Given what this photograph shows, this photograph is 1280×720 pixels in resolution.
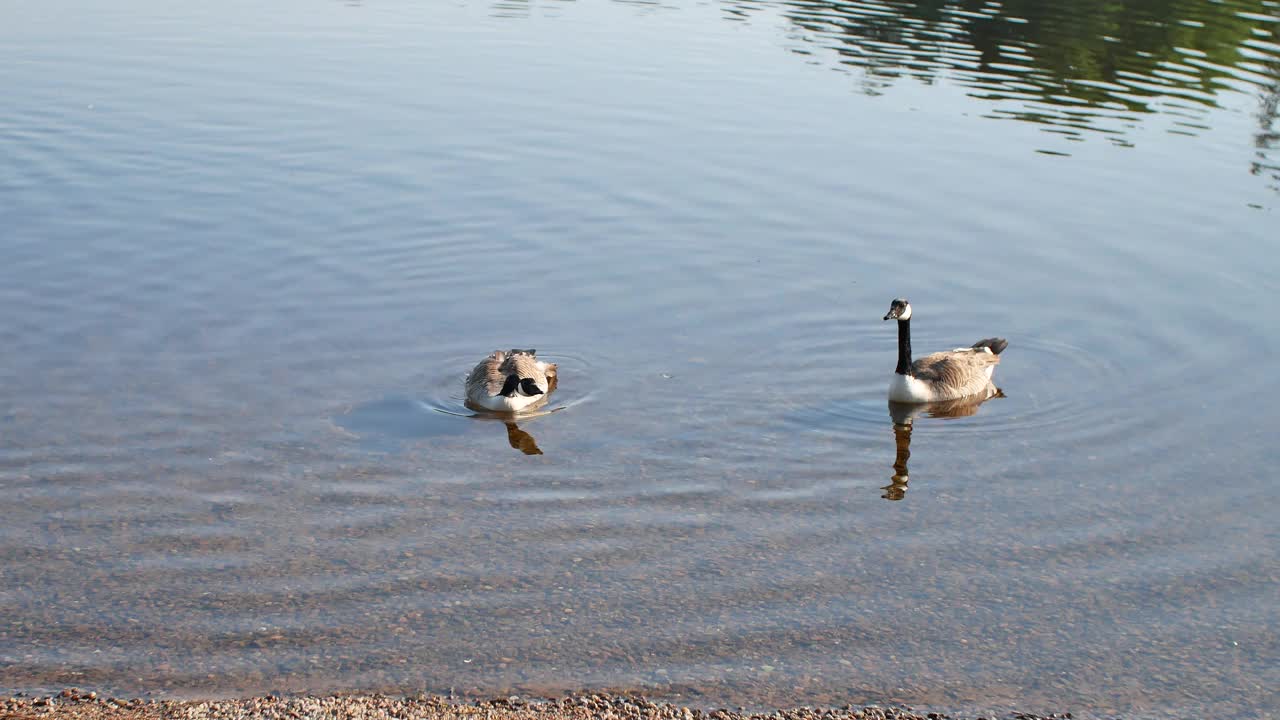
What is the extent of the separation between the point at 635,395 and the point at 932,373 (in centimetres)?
332

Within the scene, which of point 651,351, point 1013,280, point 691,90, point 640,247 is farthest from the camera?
point 691,90

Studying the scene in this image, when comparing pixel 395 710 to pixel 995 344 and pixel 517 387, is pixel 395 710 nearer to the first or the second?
pixel 517 387

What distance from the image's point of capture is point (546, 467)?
483 inches

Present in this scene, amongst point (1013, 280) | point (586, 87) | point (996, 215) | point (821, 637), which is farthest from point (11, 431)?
point (586, 87)

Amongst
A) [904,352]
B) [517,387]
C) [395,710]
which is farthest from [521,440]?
[395,710]

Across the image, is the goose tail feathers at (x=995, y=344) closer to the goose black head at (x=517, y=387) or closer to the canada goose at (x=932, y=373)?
the canada goose at (x=932, y=373)

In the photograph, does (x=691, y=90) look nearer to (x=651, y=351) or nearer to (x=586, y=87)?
(x=586, y=87)

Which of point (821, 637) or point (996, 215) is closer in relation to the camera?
point (821, 637)

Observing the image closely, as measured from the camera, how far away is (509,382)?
13.4 meters

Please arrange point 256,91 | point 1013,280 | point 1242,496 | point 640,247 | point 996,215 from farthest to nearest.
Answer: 1. point 256,91
2. point 996,215
3. point 640,247
4. point 1013,280
5. point 1242,496

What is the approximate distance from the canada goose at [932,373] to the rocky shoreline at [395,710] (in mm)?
6047

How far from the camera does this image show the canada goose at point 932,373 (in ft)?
46.4

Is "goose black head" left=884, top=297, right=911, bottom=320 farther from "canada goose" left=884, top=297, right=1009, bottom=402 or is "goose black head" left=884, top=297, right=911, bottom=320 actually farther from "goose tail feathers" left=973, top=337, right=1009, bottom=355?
"goose tail feathers" left=973, top=337, right=1009, bottom=355

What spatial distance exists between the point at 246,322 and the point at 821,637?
921 cm
